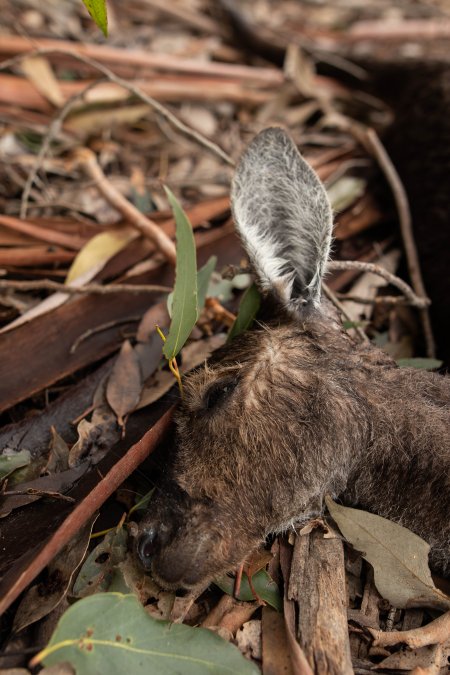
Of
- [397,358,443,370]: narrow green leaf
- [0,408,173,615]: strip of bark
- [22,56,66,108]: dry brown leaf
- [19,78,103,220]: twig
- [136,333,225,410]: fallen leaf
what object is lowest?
[397,358,443,370]: narrow green leaf

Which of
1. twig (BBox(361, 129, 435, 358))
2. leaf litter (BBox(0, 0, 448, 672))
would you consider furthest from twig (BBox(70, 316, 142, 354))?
twig (BBox(361, 129, 435, 358))

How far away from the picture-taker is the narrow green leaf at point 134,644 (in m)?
2.11

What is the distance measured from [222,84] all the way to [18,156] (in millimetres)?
1858

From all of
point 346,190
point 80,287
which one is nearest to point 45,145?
point 80,287

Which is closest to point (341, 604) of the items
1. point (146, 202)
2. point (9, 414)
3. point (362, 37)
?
point (9, 414)

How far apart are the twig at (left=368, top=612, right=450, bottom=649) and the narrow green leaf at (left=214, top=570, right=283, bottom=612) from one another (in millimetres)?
366

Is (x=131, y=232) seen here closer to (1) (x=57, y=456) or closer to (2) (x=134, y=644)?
(1) (x=57, y=456)

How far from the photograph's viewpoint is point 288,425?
257 centimetres

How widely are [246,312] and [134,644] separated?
1502 millimetres

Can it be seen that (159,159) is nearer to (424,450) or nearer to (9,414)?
(9,414)

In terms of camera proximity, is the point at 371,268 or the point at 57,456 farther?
the point at 371,268

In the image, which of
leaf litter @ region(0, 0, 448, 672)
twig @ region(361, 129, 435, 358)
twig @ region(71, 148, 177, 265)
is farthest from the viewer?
twig @ region(361, 129, 435, 358)

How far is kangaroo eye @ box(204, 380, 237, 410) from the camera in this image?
2.64 metres

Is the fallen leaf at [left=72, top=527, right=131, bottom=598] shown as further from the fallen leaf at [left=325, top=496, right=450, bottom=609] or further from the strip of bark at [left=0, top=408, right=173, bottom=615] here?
the fallen leaf at [left=325, top=496, right=450, bottom=609]
